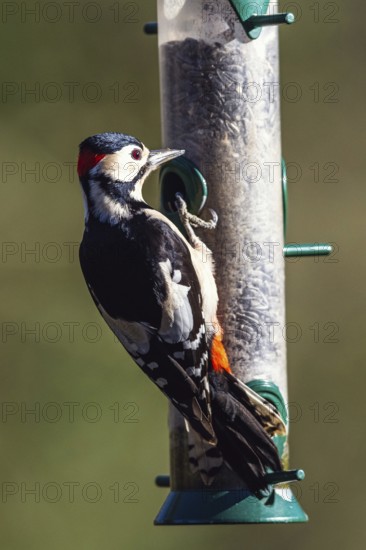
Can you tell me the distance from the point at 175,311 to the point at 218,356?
371 millimetres

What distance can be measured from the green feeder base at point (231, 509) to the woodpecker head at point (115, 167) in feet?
4.60

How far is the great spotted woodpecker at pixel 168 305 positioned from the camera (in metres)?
7.90

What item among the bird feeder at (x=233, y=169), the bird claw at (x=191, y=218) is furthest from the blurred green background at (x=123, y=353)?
the bird claw at (x=191, y=218)

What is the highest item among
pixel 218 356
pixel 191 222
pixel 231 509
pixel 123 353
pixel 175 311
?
pixel 191 222

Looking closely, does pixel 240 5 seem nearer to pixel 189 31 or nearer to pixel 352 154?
pixel 189 31

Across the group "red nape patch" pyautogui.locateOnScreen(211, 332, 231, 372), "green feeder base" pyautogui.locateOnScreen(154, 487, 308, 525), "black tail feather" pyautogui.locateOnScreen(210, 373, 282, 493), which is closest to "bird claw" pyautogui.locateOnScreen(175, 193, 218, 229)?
"red nape patch" pyautogui.locateOnScreen(211, 332, 231, 372)

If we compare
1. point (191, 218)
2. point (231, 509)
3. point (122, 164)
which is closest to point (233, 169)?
point (191, 218)

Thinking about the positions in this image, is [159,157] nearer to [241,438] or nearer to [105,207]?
[105,207]

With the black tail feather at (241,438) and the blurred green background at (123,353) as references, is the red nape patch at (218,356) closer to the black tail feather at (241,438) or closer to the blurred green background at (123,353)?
the black tail feather at (241,438)

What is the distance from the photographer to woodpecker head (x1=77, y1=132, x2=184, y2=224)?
26.9 ft

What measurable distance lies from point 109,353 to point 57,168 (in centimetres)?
178

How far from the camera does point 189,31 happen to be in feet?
27.7

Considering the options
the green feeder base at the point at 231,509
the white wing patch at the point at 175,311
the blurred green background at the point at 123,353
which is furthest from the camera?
the blurred green background at the point at 123,353

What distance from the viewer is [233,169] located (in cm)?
838
